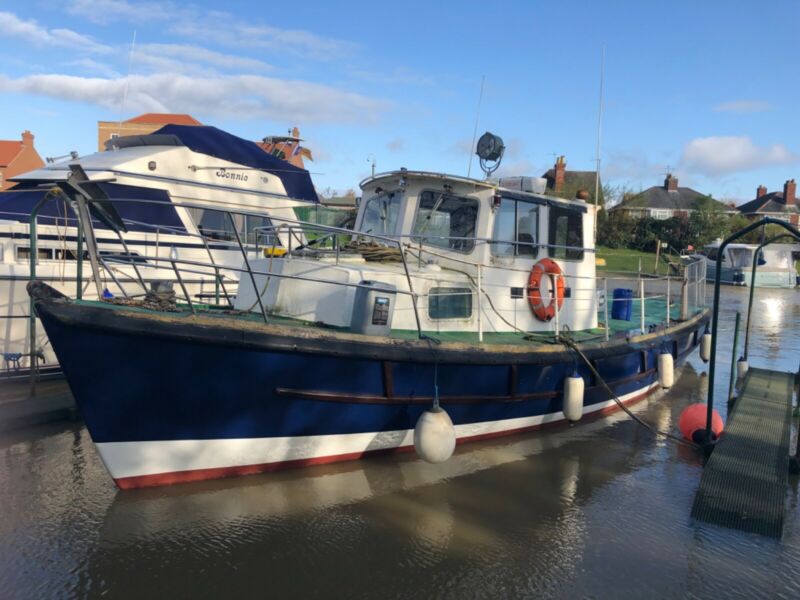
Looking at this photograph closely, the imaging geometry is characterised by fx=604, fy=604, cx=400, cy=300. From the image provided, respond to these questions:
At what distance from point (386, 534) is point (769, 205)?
59.2m

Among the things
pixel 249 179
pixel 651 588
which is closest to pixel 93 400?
pixel 651 588

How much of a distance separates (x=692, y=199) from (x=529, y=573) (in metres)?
56.2

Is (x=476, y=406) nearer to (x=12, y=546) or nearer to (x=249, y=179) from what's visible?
(x=12, y=546)

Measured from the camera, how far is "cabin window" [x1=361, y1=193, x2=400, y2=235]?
7.61 m

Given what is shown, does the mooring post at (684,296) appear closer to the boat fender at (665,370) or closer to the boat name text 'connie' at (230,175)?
the boat fender at (665,370)

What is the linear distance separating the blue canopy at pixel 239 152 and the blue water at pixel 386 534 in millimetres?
7675

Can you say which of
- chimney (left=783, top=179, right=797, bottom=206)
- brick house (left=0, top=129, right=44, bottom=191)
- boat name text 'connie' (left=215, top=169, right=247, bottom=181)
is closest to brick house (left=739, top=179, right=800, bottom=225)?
chimney (left=783, top=179, right=797, bottom=206)

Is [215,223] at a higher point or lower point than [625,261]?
higher

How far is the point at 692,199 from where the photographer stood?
175 ft

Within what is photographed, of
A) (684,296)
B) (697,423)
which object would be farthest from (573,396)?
(684,296)

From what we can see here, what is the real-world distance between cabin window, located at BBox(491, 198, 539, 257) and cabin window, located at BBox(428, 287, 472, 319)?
28.6 inches

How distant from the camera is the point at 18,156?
162 ft

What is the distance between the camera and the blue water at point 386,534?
4109 millimetres

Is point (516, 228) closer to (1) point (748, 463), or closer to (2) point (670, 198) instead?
(1) point (748, 463)
